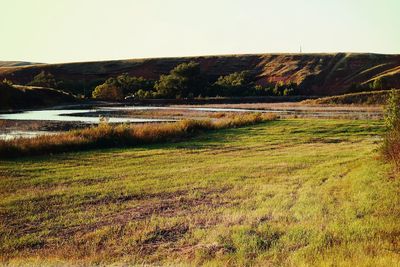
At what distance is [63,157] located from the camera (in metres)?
23.0

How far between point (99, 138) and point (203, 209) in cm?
1579

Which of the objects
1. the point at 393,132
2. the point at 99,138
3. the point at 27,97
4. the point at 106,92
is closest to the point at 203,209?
the point at 393,132

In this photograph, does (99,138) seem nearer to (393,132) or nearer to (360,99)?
(393,132)

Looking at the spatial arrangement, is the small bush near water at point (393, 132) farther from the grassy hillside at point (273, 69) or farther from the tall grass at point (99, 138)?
the grassy hillside at point (273, 69)

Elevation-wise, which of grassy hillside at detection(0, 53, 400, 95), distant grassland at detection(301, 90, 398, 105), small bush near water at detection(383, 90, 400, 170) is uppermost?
grassy hillside at detection(0, 53, 400, 95)

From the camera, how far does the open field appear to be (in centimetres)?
964

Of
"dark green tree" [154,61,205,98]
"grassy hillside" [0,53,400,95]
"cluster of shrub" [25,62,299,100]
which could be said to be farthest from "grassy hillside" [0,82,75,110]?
"grassy hillside" [0,53,400,95]

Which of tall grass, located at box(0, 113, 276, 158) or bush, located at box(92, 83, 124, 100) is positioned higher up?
bush, located at box(92, 83, 124, 100)

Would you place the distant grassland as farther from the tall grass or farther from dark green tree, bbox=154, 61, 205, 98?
the tall grass

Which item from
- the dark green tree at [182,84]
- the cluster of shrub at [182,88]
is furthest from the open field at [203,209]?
the cluster of shrub at [182,88]

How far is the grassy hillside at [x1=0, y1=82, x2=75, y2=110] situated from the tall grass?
3902 cm

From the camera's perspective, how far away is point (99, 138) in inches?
1093

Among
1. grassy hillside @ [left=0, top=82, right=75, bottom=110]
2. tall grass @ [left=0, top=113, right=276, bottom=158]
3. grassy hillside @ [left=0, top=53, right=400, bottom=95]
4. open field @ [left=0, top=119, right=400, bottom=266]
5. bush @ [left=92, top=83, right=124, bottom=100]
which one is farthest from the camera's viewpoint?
grassy hillside @ [left=0, top=53, right=400, bottom=95]

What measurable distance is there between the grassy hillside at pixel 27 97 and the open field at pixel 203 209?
157 ft
